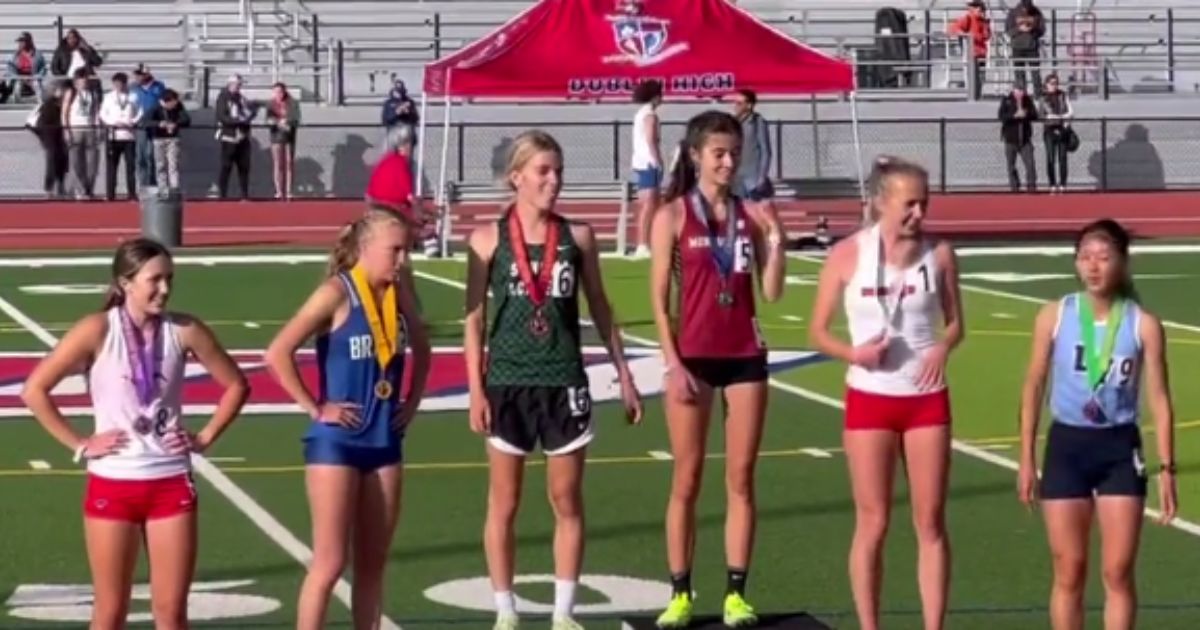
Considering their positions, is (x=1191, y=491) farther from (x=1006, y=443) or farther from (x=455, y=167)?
(x=455, y=167)

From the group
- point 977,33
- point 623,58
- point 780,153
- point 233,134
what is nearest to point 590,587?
point 623,58

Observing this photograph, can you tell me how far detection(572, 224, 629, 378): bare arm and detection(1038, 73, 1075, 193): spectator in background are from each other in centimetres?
3183

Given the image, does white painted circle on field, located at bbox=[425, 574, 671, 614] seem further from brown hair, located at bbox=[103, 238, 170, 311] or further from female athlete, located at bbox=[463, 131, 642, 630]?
brown hair, located at bbox=[103, 238, 170, 311]

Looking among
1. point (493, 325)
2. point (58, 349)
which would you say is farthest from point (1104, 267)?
point (58, 349)

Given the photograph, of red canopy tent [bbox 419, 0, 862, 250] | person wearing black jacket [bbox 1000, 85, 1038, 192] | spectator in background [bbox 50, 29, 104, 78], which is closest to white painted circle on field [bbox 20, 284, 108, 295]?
red canopy tent [bbox 419, 0, 862, 250]

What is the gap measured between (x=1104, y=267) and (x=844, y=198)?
29.7m

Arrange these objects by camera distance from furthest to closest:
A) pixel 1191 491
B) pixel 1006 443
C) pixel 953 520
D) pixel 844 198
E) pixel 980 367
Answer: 1. pixel 844 198
2. pixel 980 367
3. pixel 1006 443
4. pixel 1191 491
5. pixel 953 520

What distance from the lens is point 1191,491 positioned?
44.6 ft

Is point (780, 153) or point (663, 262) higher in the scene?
point (780, 153)

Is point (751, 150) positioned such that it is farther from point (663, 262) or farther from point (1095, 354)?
point (1095, 354)

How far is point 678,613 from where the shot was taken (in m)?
9.52

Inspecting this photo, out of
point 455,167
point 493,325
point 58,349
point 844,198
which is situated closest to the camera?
point 58,349

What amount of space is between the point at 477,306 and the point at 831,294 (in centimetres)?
127

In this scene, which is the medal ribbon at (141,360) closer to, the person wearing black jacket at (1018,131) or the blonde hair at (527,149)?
the blonde hair at (527,149)
